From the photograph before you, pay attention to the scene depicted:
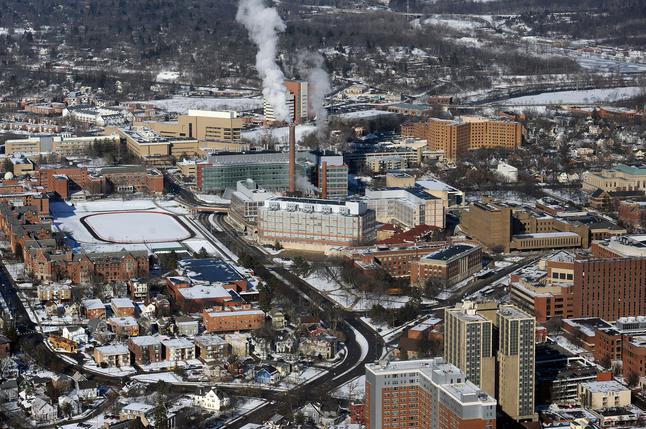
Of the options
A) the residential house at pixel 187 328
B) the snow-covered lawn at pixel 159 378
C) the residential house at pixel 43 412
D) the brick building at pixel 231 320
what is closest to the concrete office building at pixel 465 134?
the brick building at pixel 231 320

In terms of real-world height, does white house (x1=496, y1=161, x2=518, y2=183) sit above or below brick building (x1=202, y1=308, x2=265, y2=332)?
above

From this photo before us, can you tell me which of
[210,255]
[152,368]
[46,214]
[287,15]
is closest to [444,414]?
[152,368]

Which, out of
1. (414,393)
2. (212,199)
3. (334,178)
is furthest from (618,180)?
(414,393)

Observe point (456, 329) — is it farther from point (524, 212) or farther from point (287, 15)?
point (287, 15)

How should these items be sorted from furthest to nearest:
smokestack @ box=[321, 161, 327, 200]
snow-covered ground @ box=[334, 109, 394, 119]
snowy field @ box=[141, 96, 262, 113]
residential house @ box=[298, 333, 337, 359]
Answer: snowy field @ box=[141, 96, 262, 113], snow-covered ground @ box=[334, 109, 394, 119], smokestack @ box=[321, 161, 327, 200], residential house @ box=[298, 333, 337, 359]

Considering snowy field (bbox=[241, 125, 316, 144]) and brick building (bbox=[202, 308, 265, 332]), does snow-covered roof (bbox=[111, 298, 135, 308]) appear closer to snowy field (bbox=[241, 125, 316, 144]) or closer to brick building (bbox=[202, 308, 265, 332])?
brick building (bbox=[202, 308, 265, 332])

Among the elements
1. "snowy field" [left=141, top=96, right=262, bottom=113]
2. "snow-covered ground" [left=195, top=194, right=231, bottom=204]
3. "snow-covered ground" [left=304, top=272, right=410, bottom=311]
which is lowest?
"snow-covered ground" [left=304, top=272, right=410, bottom=311]

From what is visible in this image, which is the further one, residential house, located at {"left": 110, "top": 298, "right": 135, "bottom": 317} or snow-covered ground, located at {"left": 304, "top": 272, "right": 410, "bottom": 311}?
snow-covered ground, located at {"left": 304, "top": 272, "right": 410, "bottom": 311}

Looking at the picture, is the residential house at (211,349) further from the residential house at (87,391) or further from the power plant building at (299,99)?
the power plant building at (299,99)

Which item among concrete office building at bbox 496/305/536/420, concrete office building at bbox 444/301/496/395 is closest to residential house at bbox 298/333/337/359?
concrete office building at bbox 444/301/496/395
